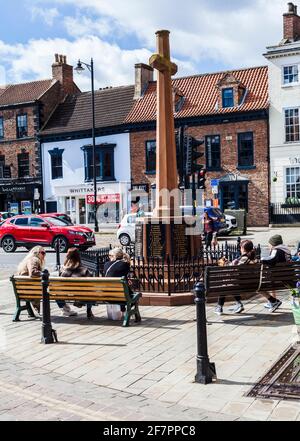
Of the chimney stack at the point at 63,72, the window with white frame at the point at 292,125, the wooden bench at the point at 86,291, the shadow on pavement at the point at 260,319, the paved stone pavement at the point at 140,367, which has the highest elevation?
the chimney stack at the point at 63,72

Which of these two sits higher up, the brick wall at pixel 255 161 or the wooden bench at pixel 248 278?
the brick wall at pixel 255 161

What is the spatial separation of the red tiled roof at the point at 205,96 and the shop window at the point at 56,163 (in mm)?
6423

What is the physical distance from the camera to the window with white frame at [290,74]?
32688 millimetres

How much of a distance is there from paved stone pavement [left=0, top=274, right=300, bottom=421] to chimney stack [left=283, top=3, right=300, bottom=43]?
2710 centimetres

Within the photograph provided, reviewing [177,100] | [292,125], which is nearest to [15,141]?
[177,100]

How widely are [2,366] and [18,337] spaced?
1.54 m

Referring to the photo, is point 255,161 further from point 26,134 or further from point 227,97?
point 26,134

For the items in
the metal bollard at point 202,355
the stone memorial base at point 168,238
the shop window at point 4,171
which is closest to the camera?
the metal bollard at point 202,355

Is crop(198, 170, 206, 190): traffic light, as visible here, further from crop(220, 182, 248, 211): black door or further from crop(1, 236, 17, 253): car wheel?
crop(220, 182, 248, 211): black door

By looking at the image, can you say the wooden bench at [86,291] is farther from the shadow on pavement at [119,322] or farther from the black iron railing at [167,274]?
Answer: the black iron railing at [167,274]

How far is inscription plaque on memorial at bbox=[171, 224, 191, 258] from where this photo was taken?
11.9m

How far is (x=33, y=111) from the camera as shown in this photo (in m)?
41.1

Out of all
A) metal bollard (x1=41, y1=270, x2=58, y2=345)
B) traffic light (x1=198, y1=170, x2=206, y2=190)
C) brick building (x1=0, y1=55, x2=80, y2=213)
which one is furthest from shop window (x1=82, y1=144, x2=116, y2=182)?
metal bollard (x1=41, y1=270, x2=58, y2=345)

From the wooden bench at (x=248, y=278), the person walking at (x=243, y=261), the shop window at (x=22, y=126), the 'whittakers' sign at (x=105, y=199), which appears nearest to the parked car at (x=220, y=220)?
the 'whittakers' sign at (x=105, y=199)
